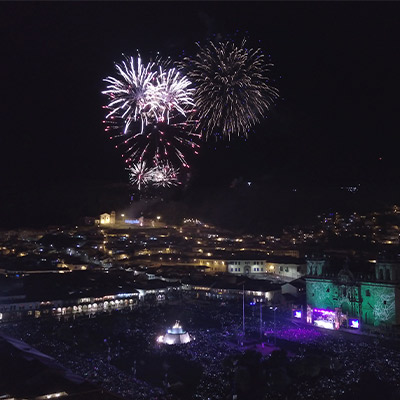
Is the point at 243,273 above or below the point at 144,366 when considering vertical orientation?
above

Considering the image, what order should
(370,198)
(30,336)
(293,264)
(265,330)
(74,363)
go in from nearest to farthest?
(74,363)
(30,336)
(265,330)
(293,264)
(370,198)

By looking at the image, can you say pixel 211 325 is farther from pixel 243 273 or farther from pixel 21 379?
pixel 243 273

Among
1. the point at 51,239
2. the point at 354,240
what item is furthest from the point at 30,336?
the point at 354,240

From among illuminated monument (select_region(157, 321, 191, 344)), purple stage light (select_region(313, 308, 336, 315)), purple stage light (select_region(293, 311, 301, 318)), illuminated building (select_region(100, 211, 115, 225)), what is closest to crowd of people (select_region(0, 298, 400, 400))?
illuminated monument (select_region(157, 321, 191, 344))

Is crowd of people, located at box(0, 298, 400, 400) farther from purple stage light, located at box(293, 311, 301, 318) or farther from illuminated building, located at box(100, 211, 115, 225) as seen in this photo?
illuminated building, located at box(100, 211, 115, 225)

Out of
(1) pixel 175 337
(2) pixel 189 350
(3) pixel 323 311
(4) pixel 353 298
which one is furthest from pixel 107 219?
(2) pixel 189 350

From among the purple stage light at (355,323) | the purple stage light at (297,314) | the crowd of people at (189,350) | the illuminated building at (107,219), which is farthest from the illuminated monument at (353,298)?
the illuminated building at (107,219)

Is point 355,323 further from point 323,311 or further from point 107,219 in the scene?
point 107,219
